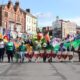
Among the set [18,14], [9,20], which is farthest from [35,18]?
[9,20]

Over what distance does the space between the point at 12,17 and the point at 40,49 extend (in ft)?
266

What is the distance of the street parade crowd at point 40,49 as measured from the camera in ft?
95.9

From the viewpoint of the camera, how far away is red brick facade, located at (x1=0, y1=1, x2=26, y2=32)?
103m

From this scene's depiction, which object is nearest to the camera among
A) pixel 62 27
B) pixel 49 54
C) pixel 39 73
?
pixel 39 73

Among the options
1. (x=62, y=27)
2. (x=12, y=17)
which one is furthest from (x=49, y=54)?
(x=62, y=27)

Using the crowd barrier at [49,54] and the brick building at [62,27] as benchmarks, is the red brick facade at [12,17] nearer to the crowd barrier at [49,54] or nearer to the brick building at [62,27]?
the brick building at [62,27]

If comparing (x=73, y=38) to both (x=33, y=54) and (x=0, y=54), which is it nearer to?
(x=33, y=54)

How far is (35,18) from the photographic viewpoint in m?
141

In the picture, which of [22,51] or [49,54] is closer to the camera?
[22,51]

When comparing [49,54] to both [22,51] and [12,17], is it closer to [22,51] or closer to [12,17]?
[22,51]

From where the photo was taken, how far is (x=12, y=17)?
111750 millimetres

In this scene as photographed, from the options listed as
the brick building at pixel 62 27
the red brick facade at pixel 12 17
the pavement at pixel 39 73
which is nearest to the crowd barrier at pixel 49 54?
the pavement at pixel 39 73

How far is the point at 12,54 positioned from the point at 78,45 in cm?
567

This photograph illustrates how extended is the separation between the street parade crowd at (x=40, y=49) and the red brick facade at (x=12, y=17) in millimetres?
65098
